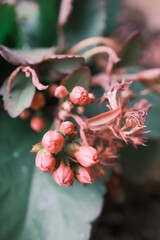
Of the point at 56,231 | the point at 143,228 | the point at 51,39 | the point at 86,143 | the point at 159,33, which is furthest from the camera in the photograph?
the point at 159,33

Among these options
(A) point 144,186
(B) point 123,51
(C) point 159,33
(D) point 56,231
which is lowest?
(A) point 144,186

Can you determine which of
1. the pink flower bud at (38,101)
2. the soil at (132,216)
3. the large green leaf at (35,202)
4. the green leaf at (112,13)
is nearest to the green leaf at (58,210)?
the large green leaf at (35,202)

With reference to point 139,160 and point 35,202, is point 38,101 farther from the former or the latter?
point 139,160

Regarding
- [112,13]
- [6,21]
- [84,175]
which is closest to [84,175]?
[84,175]

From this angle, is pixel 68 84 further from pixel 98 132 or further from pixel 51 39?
pixel 51 39

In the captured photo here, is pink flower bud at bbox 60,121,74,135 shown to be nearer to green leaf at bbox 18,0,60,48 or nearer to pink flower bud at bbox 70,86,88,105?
pink flower bud at bbox 70,86,88,105

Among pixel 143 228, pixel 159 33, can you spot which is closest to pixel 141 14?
pixel 159 33

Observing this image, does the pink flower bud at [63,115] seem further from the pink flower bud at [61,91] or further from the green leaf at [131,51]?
the green leaf at [131,51]

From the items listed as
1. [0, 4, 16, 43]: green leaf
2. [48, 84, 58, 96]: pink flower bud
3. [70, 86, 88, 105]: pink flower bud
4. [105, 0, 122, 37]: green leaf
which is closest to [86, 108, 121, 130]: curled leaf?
[70, 86, 88, 105]: pink flower bud
